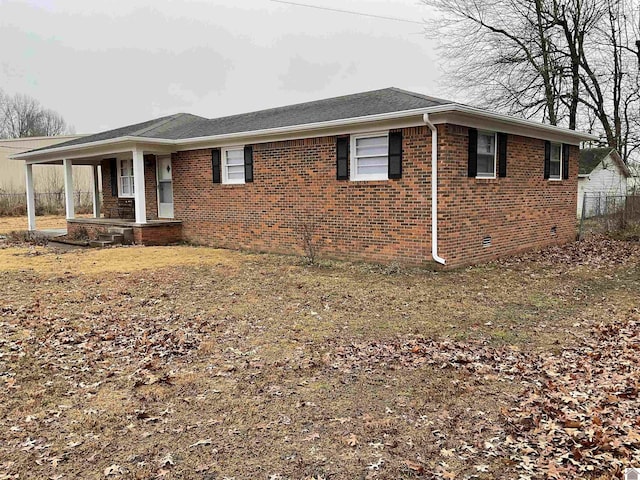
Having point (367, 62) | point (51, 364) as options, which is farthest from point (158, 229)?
point (367, 62)

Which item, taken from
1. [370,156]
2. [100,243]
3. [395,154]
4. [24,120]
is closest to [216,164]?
[100,243]

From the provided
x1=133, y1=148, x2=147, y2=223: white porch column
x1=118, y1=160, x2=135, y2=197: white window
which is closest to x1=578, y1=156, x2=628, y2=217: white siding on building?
x1=133, y1=148, x2=147, y2=223: white porch column

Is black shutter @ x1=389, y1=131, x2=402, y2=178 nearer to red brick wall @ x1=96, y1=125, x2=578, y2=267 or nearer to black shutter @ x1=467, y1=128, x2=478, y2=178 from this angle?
red brick wall @ x1=96, y1=125, x2=578, y2=267

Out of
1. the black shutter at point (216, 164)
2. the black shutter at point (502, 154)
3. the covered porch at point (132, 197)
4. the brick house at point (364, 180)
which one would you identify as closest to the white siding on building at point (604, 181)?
the brick house at point (364, 180)

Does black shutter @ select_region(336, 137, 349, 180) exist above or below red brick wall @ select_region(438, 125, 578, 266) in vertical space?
above

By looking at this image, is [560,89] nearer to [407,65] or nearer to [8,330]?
[407,65]

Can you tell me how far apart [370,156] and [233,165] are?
456 centimetres

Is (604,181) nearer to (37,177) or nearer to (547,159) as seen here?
(547,159)

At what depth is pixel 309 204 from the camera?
11.7m

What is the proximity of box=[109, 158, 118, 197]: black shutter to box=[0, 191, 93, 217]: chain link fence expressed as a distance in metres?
11.8

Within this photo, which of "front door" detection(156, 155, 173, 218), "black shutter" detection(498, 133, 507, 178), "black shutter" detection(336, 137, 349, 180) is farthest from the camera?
"front door" detection(156, 155, 173, 218)

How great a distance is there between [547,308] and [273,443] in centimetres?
527

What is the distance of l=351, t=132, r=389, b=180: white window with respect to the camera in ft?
34.0

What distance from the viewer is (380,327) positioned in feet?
20.7
